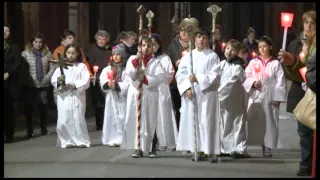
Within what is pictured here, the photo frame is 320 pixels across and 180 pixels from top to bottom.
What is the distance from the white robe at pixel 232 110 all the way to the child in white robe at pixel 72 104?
246cm

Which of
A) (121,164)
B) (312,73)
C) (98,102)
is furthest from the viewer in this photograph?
(98,102)

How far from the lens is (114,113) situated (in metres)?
12.6

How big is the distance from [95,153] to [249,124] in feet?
7.35

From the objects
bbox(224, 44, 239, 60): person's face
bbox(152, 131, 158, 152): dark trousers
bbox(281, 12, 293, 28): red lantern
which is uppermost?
bbox(281, 12, 293, 28): red lantern

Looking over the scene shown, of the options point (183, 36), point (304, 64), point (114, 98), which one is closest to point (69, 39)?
point (114, 98)

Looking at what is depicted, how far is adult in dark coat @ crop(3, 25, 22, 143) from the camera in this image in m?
12.3

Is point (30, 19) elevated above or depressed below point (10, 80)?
above

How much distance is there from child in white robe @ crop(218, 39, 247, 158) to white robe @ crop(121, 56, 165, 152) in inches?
35.1

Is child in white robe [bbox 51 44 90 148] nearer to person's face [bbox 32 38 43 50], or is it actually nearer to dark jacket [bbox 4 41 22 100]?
dark jacket [bbox 4 41 22 100]

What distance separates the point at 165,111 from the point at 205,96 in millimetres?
871

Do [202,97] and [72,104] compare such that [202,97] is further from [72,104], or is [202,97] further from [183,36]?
[72,104]

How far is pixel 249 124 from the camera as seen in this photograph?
1104 cm

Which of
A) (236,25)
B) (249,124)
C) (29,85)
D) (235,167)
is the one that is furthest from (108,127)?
(236,25)

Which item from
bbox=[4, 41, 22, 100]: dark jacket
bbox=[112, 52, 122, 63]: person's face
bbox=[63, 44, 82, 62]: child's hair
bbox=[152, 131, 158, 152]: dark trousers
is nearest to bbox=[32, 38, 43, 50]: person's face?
bbox=[4, 41, 22, 100]: dark jacket
